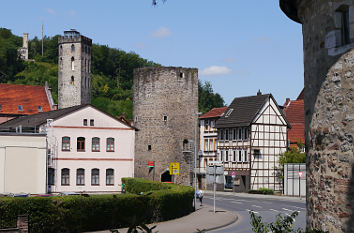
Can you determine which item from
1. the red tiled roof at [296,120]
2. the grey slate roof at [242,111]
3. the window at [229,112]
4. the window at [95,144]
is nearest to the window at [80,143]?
the window at [95,144]

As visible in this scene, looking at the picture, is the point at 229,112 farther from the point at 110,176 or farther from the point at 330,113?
the point at 330,113

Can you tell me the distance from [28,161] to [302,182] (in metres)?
24.6

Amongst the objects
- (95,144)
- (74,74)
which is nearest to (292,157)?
(95,144)

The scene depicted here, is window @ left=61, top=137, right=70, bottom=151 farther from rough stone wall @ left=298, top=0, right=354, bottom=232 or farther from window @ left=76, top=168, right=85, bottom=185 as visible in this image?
rough stone wall @ left=298, top=0, right=354, bottom=232

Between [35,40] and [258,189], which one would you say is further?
[35,40]

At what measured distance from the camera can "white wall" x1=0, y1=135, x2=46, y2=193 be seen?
3609 centimetres

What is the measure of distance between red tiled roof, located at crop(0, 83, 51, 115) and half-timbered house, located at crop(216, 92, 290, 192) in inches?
1204

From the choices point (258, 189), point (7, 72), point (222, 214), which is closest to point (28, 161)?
point (222, 214)

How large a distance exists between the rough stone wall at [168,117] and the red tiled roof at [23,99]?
982 inches

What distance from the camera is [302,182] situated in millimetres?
49250

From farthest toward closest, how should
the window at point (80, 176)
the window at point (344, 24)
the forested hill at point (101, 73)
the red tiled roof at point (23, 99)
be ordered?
1. the forested hill at point (101, 73)
2. the red tiled roof at point (23, 99)
3. the window at point (80, 176)
4. the window at point (344, 24)

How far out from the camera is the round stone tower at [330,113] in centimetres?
730

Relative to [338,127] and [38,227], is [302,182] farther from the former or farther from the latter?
[338,127]

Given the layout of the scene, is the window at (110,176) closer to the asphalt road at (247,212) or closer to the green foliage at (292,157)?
the asphalt road at (247,212)
